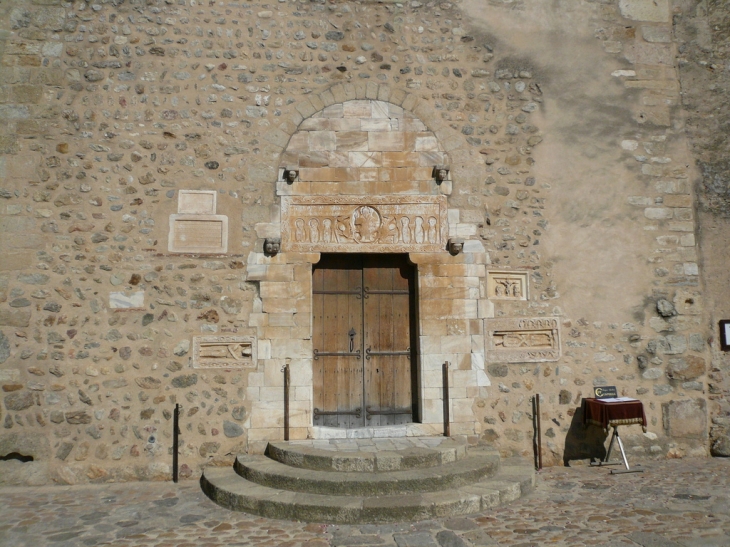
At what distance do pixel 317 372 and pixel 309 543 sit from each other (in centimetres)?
213

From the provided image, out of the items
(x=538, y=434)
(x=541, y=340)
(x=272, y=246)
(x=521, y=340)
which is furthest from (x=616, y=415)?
(x=272, y=246)

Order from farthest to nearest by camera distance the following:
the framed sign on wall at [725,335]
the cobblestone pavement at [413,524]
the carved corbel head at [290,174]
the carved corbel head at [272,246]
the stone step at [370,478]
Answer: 1. the framed sign on wall at [725,335]
2. the carved corbel head at [290,174]
3. the carved corbel head at [272,246]
4. the stone step at [370,478]
5. the cobblestone pavement at [413,524]

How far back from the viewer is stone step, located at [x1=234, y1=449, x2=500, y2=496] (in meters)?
4.47

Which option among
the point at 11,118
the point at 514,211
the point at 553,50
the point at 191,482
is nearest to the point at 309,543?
the point at 191,482

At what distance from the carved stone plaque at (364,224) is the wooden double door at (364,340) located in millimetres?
261

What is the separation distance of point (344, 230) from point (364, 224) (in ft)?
0.70

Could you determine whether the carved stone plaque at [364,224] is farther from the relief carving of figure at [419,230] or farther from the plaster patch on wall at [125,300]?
the plaster patch on wall at [125,300]

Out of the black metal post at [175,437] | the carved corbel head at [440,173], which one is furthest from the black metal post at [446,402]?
the black metal post at [175,437]

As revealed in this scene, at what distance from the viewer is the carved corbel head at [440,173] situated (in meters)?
5.75

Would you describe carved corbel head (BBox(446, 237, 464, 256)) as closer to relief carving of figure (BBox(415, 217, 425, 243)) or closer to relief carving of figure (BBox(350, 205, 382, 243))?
A: relief carving of figure (BBox(415, 217, 425, 243))

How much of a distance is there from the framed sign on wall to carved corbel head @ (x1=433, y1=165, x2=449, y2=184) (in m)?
3.29

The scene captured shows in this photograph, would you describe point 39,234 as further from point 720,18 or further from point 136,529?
point 720,18

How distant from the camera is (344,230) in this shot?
573 centimetres

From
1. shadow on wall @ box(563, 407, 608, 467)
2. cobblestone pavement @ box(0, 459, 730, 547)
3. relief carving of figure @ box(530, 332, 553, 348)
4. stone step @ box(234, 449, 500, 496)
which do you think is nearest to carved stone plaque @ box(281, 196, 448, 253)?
relief carving of figure @ box(530, 332, 553, 348)
